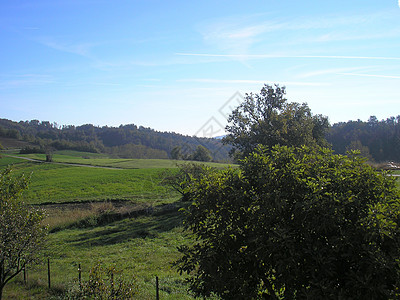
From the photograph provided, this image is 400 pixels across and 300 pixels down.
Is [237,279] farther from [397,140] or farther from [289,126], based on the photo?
[397,140]

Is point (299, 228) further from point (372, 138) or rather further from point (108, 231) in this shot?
point (372, 138)

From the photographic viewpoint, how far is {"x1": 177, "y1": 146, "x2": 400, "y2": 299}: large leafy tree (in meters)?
4.43

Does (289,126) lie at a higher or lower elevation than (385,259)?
higher

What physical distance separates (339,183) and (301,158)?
1246mm

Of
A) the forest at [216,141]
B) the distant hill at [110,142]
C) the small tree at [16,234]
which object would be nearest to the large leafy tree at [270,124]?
the forest at [216,141]

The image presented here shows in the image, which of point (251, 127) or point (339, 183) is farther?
point (251, 127)

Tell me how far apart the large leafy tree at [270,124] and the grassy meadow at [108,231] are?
10344 mm

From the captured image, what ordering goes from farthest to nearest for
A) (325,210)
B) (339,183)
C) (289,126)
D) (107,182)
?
(107,182) → (289,126) → (339,183) → (325,210)

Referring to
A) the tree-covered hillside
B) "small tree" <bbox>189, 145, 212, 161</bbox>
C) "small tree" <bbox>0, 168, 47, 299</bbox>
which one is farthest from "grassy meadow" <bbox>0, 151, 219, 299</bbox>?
the tree-covered hillside

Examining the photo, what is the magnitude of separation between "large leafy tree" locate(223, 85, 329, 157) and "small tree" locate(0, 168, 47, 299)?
2113 centimetres

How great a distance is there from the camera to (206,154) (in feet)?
287

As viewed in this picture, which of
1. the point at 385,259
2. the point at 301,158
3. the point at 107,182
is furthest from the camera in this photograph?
the point at 107,182

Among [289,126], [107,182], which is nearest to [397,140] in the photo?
[289,126]

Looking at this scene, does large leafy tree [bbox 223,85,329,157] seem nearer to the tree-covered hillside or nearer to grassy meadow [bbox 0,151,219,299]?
grassy meadow [bbox 0,151,219,299]
